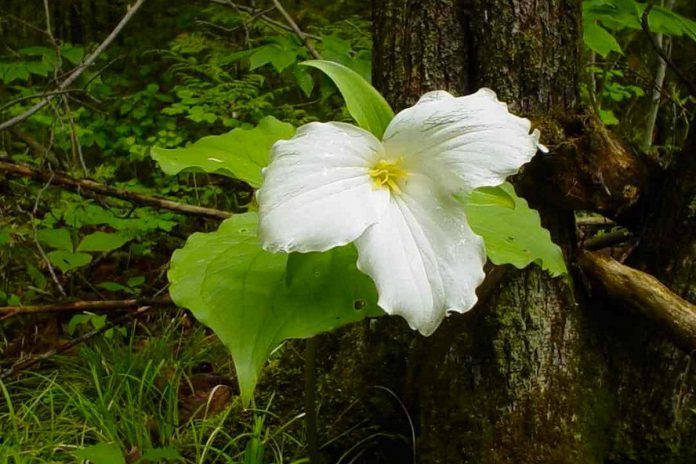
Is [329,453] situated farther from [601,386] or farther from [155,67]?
[155,67]

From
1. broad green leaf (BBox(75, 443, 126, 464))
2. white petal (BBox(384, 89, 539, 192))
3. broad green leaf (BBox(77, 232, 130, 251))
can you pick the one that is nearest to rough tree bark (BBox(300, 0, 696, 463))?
white petal (BBox(384, 89, 539, 192))

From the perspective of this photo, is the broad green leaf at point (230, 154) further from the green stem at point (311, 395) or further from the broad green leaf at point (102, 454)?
the broad green leaf at point (102, 454)

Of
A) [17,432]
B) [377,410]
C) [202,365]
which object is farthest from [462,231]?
[202,365]

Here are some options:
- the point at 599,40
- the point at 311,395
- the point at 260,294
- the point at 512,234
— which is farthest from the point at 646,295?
the point at 599,40

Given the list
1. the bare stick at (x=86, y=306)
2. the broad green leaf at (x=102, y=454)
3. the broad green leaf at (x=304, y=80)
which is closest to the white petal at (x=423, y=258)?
the broad green leaf at (x=102, y=454)

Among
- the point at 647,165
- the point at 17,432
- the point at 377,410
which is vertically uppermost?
the point at 647,165

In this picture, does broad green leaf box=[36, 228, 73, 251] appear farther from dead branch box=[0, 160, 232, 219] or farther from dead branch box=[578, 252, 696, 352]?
dead branch box=[578, 252, 696, 352]
